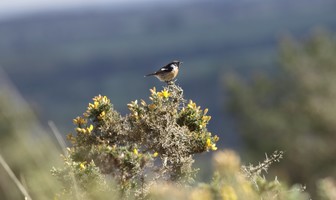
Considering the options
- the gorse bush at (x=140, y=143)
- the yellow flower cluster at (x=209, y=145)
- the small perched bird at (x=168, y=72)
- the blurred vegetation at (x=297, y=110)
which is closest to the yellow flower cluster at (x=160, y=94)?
the gorse bush at (x=140, y=143)

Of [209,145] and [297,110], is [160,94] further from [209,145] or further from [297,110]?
[297,110]

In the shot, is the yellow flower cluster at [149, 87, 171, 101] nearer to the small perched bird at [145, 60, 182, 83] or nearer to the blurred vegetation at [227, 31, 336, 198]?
the small perched bird at [145, 60, 182, 83]

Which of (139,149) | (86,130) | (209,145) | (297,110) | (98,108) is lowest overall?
(209,145)

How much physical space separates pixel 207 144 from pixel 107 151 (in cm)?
66

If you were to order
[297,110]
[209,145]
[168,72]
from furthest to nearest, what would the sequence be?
[297,110] → [168,72] → [209,145]

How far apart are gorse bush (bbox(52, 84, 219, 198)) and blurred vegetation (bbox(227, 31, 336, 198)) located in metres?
24.2

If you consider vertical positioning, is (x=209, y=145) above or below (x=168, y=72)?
below

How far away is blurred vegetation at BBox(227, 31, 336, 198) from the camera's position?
3041 centimetres

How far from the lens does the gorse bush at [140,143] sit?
3.87 meters

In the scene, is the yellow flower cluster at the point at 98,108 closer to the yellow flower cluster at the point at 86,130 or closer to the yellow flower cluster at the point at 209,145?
the yellow flower cluster at the point at 86,130

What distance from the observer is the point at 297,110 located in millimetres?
34750

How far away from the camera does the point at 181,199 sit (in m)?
2.69

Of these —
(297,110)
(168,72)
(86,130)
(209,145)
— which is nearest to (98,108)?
(86,130)

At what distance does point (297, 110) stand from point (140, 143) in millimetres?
31209
